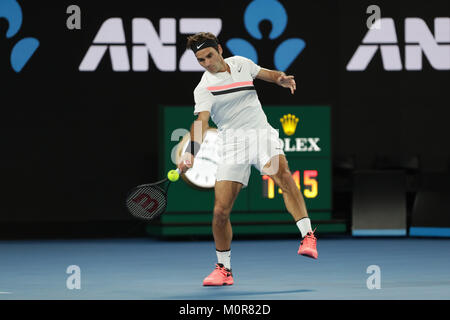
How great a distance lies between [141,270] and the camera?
8.54 m

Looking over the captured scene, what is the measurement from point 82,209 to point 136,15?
2830 millimetres

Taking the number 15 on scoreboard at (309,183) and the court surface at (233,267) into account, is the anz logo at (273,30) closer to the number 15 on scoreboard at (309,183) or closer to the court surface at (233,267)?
the number 15 on scoreboard at (309,183)

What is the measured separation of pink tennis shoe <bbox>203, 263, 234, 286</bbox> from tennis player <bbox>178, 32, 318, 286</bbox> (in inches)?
9.7

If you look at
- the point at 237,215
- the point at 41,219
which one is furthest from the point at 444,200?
the point at 41,219

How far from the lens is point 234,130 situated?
7.00 meters

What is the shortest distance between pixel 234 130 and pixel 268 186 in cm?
462

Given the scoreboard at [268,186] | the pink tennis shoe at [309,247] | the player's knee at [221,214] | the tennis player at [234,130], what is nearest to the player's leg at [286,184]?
the tennis player at [234,130]

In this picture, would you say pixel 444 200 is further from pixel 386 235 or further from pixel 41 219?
pixel 41 219

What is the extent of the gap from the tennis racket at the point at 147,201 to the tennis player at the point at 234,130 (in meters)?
0.30

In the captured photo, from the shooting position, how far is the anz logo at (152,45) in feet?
43.7

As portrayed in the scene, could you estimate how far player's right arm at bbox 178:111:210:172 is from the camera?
6.71 meters

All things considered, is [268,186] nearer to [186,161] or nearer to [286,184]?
[286,184]
